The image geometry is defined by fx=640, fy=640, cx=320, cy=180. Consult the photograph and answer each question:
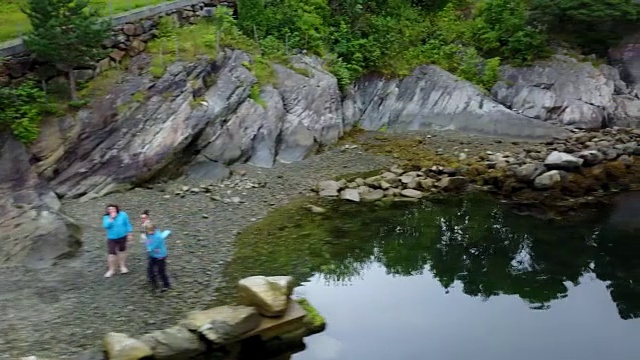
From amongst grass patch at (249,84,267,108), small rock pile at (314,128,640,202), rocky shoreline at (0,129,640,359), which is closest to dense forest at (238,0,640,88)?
grass patch at (249,84,267,108)

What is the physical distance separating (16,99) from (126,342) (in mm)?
12956

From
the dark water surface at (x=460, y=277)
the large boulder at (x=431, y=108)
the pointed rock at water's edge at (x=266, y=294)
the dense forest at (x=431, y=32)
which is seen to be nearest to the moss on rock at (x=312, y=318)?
the dark water surface at (x=460, y=277)

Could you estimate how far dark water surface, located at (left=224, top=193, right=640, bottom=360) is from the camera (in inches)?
606

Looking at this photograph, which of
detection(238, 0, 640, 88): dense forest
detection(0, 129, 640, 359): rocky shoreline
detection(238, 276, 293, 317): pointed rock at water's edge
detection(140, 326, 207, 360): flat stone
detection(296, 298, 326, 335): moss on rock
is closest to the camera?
detection(140, 326, 207, 360): flat stone

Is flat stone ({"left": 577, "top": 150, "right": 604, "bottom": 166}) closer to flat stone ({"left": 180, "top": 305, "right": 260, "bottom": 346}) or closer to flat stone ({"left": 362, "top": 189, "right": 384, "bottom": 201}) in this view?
flat stone ({"left": 362, "top": 189, "right": 384, "bottom": 201})

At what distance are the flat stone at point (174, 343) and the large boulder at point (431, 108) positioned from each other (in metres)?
20.2

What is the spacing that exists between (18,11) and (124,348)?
829 inches

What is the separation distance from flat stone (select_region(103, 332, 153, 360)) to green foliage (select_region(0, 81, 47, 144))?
453 inches

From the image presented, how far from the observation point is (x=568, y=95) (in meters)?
33.6

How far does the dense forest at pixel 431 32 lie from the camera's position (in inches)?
1300

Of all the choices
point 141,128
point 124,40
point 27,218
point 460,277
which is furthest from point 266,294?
point 124,40

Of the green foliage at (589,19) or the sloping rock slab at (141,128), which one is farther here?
the green foliage at (589,19)

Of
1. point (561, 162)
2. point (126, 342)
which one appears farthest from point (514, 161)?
point (126, 342)

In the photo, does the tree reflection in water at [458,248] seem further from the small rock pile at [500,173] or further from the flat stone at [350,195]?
the small rock pile at [500,173]
